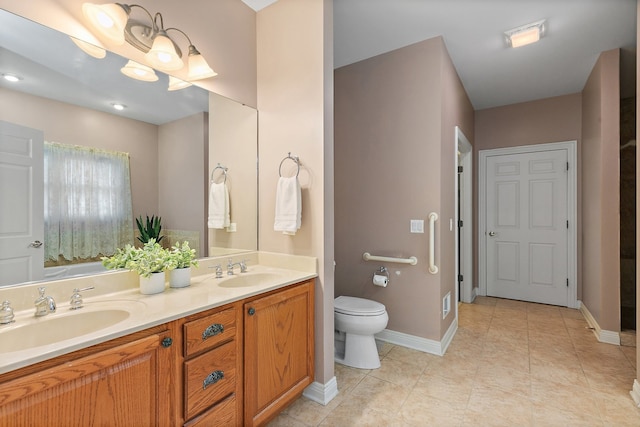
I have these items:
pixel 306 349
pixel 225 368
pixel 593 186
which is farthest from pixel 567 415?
pixel 593 186

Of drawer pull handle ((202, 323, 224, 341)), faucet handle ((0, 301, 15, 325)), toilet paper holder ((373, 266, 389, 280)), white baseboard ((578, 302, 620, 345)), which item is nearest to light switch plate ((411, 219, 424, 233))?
toilet paper holder ((373, 266, 389, 280))

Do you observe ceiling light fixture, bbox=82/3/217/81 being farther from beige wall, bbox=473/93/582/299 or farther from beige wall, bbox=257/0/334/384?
beige wall, bbox=473/93/582/299

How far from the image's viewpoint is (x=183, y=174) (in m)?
1.84

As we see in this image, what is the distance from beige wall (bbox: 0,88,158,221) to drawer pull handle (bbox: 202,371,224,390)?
0.92 meters

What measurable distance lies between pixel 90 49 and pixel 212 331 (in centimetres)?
140

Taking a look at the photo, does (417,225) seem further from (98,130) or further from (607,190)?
(98,130)

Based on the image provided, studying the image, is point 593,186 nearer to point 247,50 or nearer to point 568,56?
point 568,56

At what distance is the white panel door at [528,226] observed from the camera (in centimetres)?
382

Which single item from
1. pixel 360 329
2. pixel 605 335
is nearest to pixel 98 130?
pixel 360 329

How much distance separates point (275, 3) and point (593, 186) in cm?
339

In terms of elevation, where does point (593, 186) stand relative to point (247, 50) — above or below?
below

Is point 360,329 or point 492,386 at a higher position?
point 360,329

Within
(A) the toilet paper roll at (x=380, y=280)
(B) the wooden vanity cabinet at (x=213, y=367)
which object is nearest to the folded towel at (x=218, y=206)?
(B) the wooden vanity cabinet at (x=213, y=367)

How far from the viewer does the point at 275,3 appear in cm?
211
